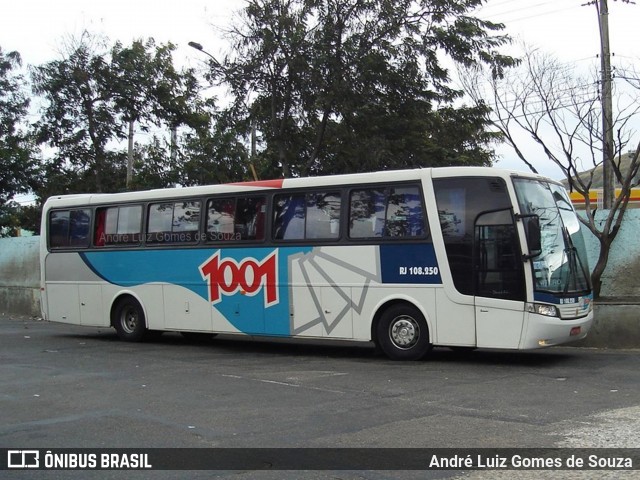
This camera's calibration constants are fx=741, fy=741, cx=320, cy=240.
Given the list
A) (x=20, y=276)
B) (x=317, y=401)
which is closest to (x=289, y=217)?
(x=317, y=401)

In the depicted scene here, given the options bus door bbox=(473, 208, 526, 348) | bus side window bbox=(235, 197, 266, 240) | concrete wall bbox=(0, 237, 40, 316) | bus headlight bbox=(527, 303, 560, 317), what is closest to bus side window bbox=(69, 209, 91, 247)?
bus side window bbox=(235, 197, 266, 240)

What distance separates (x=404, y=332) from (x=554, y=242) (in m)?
2.75

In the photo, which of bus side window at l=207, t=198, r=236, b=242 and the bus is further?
bus side window at l=207, t=198, r=236, b=242

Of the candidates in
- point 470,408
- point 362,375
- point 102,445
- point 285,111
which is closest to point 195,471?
point 102,445

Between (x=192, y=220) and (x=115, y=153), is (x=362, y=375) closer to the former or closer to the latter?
(x=192, y=220)

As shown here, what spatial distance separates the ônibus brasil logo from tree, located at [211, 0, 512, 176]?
664cm

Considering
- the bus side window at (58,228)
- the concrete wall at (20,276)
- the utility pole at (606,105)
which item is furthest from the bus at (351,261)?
the concrete wall at (20,276)

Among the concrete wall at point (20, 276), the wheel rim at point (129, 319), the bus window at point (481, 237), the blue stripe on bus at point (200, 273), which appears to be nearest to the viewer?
the bus window at point (481, 237)

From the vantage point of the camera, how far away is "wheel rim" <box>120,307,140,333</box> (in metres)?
15.7

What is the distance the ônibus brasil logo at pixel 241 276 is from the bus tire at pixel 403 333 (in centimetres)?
225

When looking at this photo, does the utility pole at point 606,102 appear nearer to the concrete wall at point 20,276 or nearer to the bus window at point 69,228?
the bus window at point 69,228

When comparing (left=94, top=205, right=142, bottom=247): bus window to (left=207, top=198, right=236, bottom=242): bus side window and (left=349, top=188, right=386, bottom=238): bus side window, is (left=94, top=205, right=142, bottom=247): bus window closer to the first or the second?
(left=207, top=198, right=236, bottom=242): bus side window

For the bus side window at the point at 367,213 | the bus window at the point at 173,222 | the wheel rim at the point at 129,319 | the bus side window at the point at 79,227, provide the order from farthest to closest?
the bus side window at the point at 79,227 → the wheel rim at the point at 129,319 → the bus window at the point at 173,222 → the bus side window at the point at 367,213

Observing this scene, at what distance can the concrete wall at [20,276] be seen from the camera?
923 inches
